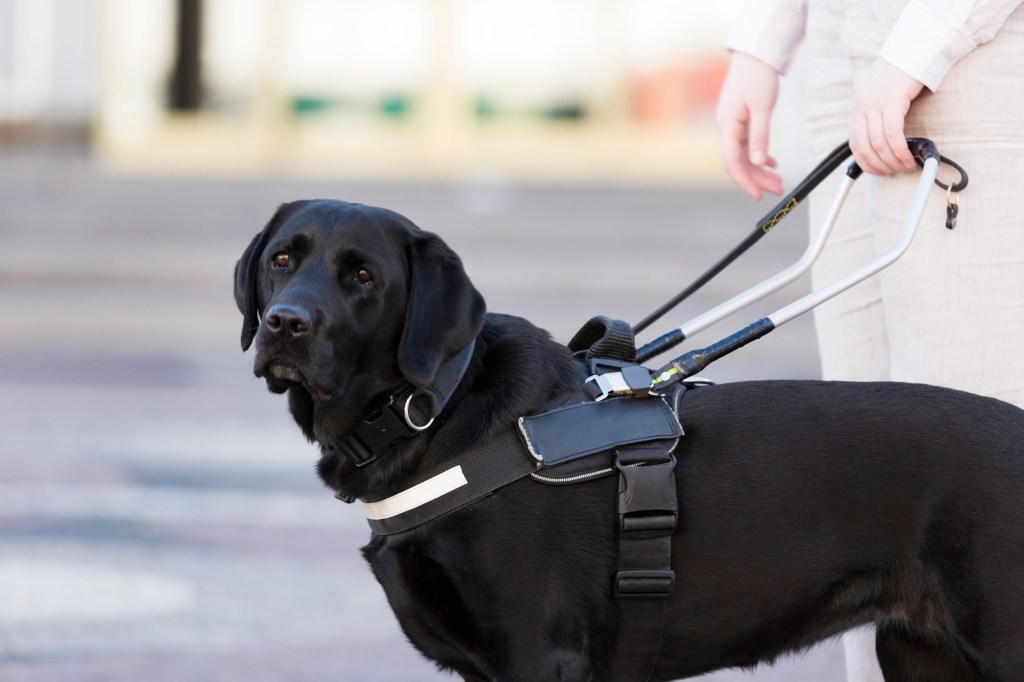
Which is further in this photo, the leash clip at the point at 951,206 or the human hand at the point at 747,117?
the human hand at the point at 747,117

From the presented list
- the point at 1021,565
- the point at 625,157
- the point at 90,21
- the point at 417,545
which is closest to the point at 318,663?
the point at 417,545

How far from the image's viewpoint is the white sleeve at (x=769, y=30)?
10.3 feet

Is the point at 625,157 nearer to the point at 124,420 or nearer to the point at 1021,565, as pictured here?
the point at 124,420

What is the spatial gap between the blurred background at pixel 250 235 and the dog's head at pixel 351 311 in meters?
1.57

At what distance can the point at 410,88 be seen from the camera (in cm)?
2003

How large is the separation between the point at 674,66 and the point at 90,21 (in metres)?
9.22

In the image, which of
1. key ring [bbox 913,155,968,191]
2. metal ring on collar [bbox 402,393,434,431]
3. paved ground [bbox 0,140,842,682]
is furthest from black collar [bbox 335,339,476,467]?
paved ground [bbox 0,140,842,682]

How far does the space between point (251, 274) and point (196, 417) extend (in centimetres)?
469

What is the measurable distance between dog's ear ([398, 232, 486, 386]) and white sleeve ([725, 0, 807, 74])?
0.95 m

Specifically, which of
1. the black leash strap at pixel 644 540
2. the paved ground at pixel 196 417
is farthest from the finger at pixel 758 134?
the paved ground at pixel 196 417

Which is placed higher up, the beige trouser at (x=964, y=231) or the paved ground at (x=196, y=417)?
the beige trouser at (x=964, y=231)

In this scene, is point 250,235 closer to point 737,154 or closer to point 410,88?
point 410,88

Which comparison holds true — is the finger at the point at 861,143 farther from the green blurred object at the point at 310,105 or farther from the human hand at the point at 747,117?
the green blurred object at the point at 310,105

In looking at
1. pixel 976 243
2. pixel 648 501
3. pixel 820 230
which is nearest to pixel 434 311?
pixel 648 501
